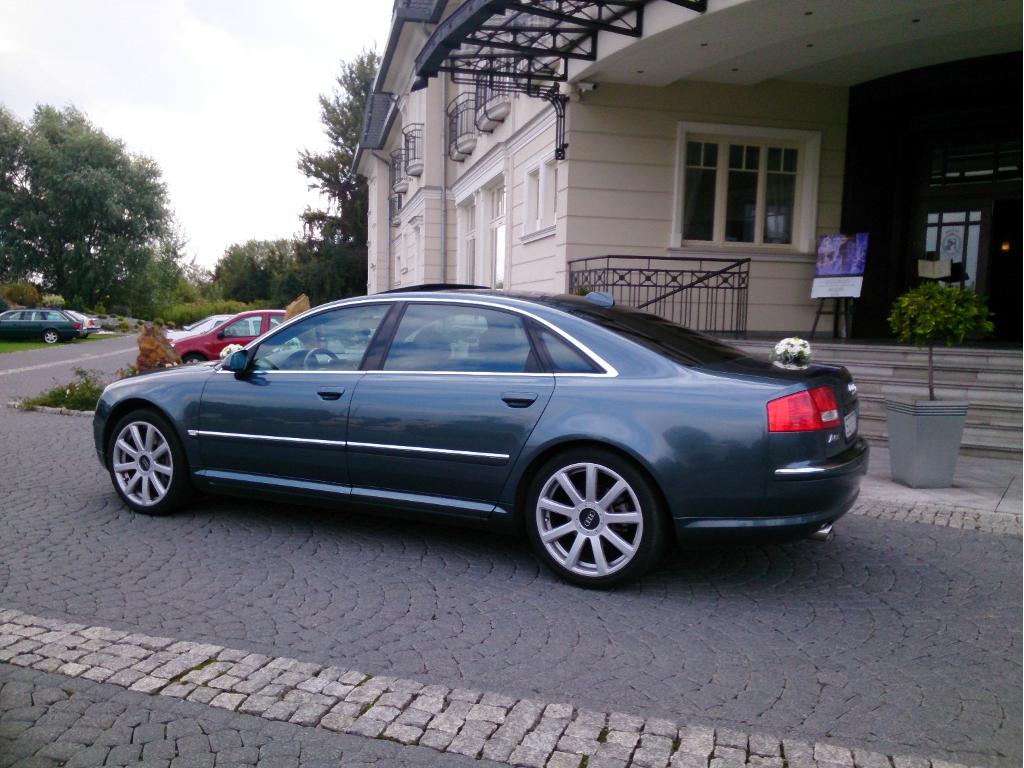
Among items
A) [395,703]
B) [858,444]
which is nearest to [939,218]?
[858,444]

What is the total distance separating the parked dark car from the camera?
3409cm

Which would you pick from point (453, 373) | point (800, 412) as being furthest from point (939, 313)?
point (453, 373)

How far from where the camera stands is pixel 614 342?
14.6 feet

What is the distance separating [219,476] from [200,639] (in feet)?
6.17

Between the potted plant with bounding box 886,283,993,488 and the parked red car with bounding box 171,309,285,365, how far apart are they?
41.9 ft

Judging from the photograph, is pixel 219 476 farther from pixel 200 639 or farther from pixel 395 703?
pixel 395 703

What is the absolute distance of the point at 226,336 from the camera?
1738cm

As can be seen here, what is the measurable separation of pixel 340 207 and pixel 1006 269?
4415 cm

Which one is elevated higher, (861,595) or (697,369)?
(697,369)

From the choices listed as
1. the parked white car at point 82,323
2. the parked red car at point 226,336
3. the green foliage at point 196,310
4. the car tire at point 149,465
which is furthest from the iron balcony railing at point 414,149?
the green foliage at point 196,310

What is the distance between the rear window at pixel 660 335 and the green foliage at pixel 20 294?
144 ft

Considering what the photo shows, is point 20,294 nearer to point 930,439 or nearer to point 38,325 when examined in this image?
point 38,325

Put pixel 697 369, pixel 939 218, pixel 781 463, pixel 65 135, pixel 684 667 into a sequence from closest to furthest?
1. pixel 684 667
2. pixel 781 463
3. pixel 697 369
4. pixel 939 218
5. pixel 65 135

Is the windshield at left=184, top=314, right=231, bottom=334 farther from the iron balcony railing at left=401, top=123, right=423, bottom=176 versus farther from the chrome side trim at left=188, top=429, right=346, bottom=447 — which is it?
the chrome side trim at left=188, top=429, right=346, bottom=447
